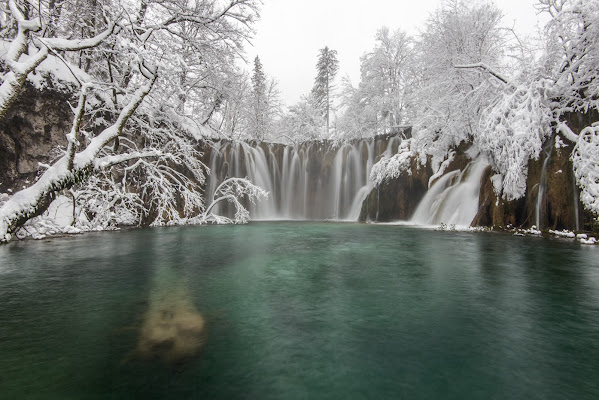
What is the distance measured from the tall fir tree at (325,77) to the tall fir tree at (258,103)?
782 centimetres

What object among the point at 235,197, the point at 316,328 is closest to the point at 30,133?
the point at 235,197

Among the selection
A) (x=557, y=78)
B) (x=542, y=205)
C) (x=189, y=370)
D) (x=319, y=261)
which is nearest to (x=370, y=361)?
(x=189, y=370)

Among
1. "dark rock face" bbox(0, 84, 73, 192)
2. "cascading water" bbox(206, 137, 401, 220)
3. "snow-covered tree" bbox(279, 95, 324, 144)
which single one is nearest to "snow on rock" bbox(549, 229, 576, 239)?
"cascading water" bbox(206, 137, 401, 220)

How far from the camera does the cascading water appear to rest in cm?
2277

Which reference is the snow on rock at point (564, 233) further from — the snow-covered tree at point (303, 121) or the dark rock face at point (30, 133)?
the snow-covered tree at point (303, 121)

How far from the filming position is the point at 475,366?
2.38 meters

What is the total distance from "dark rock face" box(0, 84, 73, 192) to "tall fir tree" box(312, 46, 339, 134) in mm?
Answer: 33941

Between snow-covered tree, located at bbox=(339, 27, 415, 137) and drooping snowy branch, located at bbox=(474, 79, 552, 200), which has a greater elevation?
snow-covered tree, located at bbox=(339, 27, 415, 137)

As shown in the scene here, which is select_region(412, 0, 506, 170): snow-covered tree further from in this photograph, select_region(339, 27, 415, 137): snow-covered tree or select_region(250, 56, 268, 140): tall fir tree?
select_region(250, 56, 268, 140): tall fir tree

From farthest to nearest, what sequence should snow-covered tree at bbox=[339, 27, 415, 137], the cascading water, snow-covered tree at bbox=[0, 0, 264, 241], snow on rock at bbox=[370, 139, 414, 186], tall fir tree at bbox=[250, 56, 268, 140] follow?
tall fir tree at bbox=[250, 56, 268, 140], snow-covered tree at bbox=[339, 27, 415, 137], the cascading water, snow on rock at bbox=[370, 139, 414, 186], snow-covered tree at bbox=[0, 0, 264, 241]

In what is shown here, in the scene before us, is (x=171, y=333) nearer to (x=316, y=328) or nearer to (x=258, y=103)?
(x=316, y=328)

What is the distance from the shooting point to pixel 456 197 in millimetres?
13812

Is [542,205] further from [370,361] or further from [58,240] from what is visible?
[58,240]

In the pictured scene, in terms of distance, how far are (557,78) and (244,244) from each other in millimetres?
11436
